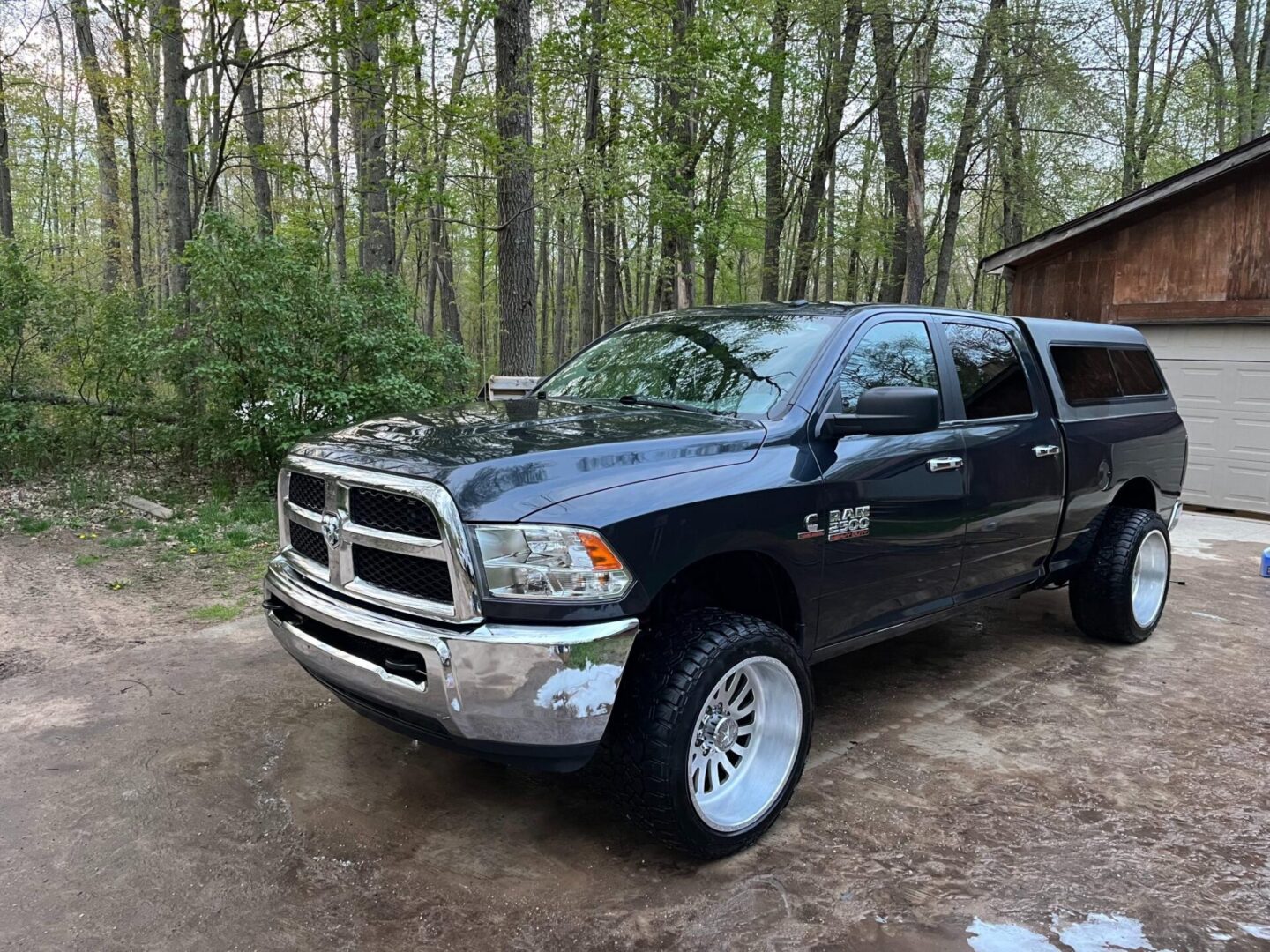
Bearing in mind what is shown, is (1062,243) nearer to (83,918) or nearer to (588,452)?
(588,452)

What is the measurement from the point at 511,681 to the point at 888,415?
68.3 inches

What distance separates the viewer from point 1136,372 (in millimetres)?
5531

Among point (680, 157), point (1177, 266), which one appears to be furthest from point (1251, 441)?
point (680, 157)

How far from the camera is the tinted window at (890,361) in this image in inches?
140

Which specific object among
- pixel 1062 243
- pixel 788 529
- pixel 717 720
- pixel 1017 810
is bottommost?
pixel 1017 810

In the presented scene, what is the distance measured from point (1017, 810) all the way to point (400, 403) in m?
6.32

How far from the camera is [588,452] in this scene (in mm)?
2770

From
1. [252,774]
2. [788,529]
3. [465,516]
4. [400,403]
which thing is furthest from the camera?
[400,403]

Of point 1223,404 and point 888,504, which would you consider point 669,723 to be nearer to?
point 888,504

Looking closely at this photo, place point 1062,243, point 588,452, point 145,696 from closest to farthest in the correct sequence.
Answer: point 588,452
point 145,696
point 1062,243

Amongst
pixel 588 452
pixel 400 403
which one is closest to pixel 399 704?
pixel 588 452

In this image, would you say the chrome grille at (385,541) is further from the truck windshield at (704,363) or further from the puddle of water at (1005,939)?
the puddle of water at (1005,939)

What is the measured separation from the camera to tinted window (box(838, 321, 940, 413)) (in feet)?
11.7

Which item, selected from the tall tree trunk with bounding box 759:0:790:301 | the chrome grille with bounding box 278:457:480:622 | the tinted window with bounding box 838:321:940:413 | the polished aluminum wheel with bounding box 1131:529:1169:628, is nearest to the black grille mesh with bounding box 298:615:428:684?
the chrome grille with bounding box 278:457:480:622
